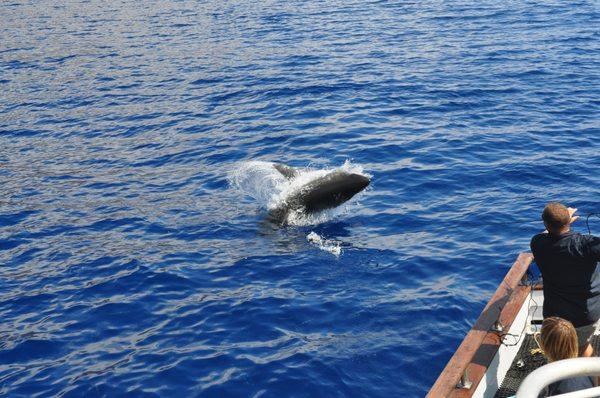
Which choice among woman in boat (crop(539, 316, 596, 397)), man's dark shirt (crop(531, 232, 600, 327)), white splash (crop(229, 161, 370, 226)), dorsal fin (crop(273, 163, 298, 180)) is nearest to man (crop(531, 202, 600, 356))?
man's dark shirt (crop(531, 232, 600, 327))

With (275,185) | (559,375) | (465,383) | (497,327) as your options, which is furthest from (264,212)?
(559,375)

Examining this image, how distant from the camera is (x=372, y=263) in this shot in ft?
50.4

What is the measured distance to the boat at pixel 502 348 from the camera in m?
8.98

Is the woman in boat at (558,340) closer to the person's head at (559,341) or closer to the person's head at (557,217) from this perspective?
the person's head at (559,341)

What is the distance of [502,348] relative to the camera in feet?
32.8

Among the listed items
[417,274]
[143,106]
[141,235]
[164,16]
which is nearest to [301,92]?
[143,106]

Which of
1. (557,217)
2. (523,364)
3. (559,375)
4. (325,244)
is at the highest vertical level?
(559,375)

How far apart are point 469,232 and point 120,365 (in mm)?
7655

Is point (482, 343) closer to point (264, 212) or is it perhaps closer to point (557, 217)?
point (557, 217)

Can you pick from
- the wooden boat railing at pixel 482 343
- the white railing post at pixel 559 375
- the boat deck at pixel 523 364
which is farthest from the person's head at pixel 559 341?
the boat deck at pixel 523 364

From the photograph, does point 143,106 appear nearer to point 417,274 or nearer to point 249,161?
point 249,161

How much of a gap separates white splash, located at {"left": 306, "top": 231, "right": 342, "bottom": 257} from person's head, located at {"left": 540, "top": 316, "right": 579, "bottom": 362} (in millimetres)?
8717

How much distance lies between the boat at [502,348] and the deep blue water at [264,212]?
1692 millimetres

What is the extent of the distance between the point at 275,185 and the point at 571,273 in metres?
10.1
